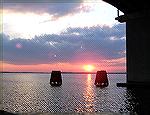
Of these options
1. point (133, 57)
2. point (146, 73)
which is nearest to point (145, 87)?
point (146, 73)

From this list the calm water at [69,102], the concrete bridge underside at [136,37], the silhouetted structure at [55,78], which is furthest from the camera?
the silhouetted structure at [55,78]

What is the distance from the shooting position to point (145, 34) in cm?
5575

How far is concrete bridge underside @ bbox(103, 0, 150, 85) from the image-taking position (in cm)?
5484

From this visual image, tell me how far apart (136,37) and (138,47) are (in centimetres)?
177

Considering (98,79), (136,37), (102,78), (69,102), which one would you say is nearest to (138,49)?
(136,37)

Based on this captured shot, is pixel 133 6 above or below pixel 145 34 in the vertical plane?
above

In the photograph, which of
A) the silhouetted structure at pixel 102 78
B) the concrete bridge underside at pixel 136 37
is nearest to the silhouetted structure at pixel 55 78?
the silhouetted structure at pixel 102 78

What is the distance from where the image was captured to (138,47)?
5666cm

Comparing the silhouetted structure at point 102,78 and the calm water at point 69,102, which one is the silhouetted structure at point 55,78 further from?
the calm water at point 69,102

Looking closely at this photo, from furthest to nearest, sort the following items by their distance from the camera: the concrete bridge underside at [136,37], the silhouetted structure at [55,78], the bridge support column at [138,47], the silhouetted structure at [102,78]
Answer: the silhouetted structure at [55,78]
the silhouetted structure at [102,78]
the bridge support column at [138,47]
the concrete bridge underside at [136,37]

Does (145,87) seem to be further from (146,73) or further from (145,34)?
(145,34)

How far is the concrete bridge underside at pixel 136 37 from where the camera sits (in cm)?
5484

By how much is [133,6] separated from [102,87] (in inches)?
1284

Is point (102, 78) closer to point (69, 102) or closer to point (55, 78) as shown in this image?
point (55, 78)
